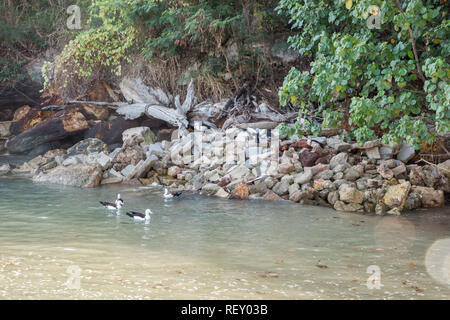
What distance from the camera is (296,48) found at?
12.4 metres

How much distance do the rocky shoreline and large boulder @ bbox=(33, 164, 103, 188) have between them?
0.06ft

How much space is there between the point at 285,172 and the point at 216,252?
4989 millimetres

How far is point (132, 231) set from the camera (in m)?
7.18

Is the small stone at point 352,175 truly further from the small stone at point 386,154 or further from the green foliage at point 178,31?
the green foliage at point 178,31

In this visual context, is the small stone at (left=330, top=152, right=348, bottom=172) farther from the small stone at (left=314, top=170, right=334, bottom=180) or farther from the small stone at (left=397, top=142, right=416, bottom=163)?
the small stone at (left=397, top=142, right=416, bottom=163)

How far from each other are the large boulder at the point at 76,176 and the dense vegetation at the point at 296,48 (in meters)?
5.02

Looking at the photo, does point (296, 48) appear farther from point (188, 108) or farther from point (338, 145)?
point (188, 108)

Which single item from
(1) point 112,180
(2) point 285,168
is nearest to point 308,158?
(2) point 285,168

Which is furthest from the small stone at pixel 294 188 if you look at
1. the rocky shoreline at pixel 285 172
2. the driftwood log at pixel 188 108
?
the driftwood log at pixel 188 108

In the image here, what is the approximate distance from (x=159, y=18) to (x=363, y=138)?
30.4ft

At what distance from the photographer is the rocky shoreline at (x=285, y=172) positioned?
9.49 metres

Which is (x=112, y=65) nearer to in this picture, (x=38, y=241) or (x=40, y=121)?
(x=40, y=121)

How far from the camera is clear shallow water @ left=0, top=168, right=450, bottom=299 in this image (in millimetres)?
4617

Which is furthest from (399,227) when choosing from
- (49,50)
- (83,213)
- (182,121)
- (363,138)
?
(49,50)
